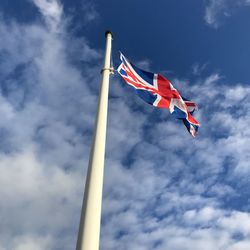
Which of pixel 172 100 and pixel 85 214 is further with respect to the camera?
pixel 172 100

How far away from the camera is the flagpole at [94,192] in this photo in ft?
36.9

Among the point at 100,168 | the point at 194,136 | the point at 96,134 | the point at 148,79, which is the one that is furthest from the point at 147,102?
the point at 100,168

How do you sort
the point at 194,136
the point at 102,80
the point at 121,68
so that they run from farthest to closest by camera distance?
the point at 194,136, the point at 121,68, the point at 102,80

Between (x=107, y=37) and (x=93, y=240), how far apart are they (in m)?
12.8

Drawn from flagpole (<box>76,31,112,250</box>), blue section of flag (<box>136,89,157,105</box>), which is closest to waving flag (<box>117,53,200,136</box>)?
blue section of flag (<box>136,89,157,105</box>)

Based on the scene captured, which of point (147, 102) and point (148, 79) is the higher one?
point (148, 79)

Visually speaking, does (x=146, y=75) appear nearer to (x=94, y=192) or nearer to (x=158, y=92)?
(x=158, y=92)

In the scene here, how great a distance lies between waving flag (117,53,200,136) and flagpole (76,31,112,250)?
5.60 m

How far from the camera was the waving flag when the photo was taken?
69.6 feet

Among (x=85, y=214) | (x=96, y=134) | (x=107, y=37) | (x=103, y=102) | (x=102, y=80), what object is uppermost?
(x=107, y=37)

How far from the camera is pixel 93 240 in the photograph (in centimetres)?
1116

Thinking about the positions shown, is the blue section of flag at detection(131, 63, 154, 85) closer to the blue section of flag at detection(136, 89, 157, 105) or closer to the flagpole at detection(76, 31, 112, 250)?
the blue section of flag at detection(136, 89, 157, 105)

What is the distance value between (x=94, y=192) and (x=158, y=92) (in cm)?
1125

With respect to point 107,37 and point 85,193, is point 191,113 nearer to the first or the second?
point 107,37
